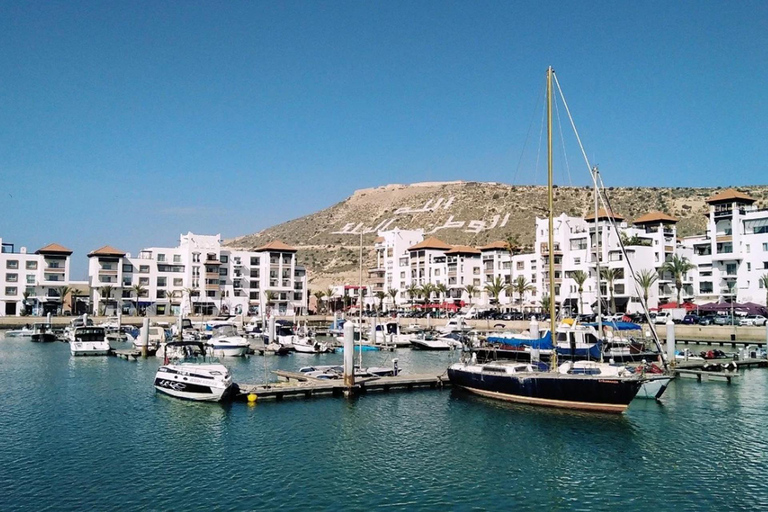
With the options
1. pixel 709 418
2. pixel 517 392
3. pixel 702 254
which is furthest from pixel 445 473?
pixel 702 254

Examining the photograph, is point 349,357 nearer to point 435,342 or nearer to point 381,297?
point 435,342

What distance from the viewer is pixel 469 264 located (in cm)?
13525

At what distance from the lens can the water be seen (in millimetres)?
25439

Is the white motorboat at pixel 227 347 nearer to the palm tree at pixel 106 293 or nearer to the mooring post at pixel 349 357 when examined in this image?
the mooring post at pixel 349 357

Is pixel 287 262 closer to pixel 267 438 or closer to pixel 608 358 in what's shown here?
pixel 608 358

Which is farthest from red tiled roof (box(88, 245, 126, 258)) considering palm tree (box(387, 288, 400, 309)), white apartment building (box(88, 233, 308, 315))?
palm tree (box(387, 288, 400, 309))

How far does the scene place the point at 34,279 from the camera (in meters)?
127

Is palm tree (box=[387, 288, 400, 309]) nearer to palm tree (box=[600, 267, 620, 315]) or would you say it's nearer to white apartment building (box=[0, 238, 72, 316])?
palm tree (box=[600, 267, 620, 315])

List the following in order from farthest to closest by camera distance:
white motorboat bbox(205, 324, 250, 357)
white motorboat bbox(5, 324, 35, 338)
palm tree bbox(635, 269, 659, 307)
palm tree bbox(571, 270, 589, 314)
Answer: palm tree bbox(571, 270, 589, 314)
white motorboat bbox(5, 324, 35, 338)
palm tree bbox(635, 269, 659, 307)
white motorboat bbox(205, 324, 250, 357)

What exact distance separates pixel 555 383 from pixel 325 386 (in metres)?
15.2

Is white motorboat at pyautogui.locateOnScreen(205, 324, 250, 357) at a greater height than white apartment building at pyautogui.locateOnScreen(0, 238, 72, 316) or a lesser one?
lesser

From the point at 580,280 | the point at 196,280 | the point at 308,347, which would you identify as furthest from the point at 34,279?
the point at 580,280

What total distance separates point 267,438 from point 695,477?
19948mm

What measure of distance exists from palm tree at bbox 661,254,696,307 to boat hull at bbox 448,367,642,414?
6601 cm
